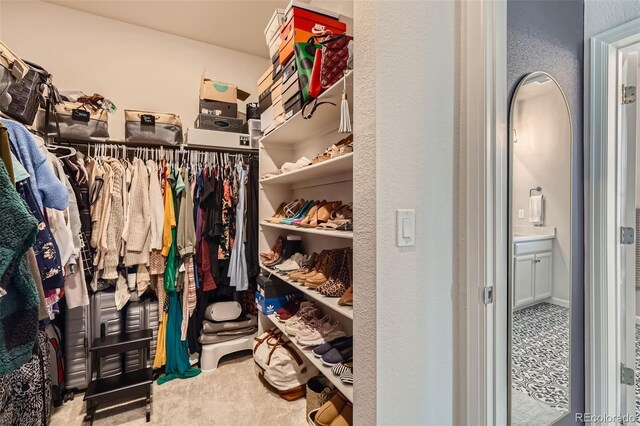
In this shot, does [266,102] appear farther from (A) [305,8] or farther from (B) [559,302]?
(B) [559,302]

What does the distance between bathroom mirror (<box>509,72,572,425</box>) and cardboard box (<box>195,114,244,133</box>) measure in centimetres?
207

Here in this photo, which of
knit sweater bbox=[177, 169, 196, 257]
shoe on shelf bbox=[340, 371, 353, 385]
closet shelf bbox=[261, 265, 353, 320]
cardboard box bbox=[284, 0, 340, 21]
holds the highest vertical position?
cardboard box bbox=[284, 0, 340, 21]

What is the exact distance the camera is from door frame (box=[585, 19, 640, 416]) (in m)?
1.35

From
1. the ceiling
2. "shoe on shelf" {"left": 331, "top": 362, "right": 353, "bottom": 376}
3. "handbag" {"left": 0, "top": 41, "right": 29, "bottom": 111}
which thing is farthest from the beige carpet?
the ceiling

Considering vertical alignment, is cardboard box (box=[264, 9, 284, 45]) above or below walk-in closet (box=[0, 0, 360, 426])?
above

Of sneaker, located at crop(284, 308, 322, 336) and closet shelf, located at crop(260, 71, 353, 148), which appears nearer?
closet shelf, located at crop(260, 71, 353, 148)

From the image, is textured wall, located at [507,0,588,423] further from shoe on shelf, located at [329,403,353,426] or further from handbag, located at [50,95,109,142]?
handbag, located at [50,95,109,142]

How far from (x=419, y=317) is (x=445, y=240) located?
0.28 meters

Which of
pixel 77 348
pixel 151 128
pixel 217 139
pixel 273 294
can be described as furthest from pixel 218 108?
pixel 77 348

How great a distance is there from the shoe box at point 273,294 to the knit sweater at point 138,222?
85cm

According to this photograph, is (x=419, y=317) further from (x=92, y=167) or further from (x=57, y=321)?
(x=57, y=321)

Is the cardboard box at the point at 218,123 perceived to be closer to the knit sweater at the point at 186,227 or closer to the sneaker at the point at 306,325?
the knit sweater at the point at 186,227

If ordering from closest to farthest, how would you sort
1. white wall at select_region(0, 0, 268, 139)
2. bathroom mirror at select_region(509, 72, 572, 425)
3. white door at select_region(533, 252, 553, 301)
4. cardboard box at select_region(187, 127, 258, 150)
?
bathroom mirror at select_region(509, 72, 572, 425), white door at select_region(533, 252, 553, 301), white wall at select_region(0, 0, 268, 139), cardboard box at select_region(187, 127, 258, 150)

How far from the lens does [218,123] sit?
2.46m
